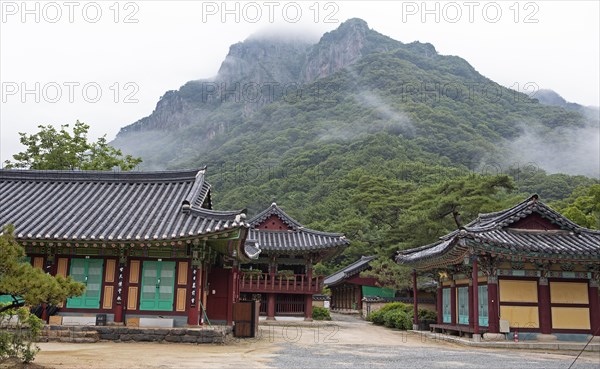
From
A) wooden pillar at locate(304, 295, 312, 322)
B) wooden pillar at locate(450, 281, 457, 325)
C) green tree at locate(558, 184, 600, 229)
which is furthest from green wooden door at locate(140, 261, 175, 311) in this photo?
green tree at locate(558, 184, 600, 229)

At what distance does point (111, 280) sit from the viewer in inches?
710

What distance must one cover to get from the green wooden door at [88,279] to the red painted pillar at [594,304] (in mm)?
18315

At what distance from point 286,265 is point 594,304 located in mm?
18603

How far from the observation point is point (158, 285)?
18.0 m

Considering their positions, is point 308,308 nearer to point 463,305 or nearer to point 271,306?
point 271,306

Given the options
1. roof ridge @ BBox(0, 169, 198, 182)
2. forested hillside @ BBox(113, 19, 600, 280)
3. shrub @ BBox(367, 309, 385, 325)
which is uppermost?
forested hillside @ BBox(113, 19, 600, 280)

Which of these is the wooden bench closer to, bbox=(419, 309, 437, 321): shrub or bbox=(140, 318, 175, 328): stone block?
bbox=(419, 309, 437, 321): shrub

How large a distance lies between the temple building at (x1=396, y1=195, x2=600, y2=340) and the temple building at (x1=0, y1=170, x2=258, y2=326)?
9193 mm

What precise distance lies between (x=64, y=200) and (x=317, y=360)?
40.2 ft

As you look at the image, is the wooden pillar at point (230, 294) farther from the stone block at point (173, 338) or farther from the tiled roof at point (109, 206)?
the stone block at point (173, 338)

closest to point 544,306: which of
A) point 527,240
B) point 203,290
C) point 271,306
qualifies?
point 527,240

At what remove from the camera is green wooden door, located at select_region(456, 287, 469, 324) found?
22.3m

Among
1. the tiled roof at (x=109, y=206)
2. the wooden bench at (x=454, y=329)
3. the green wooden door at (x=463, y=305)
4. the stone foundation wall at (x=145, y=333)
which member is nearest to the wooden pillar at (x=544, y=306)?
the wooden bench at (x=454, y=329)

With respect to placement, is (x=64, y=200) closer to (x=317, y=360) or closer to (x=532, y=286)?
(x=317, y=360)
